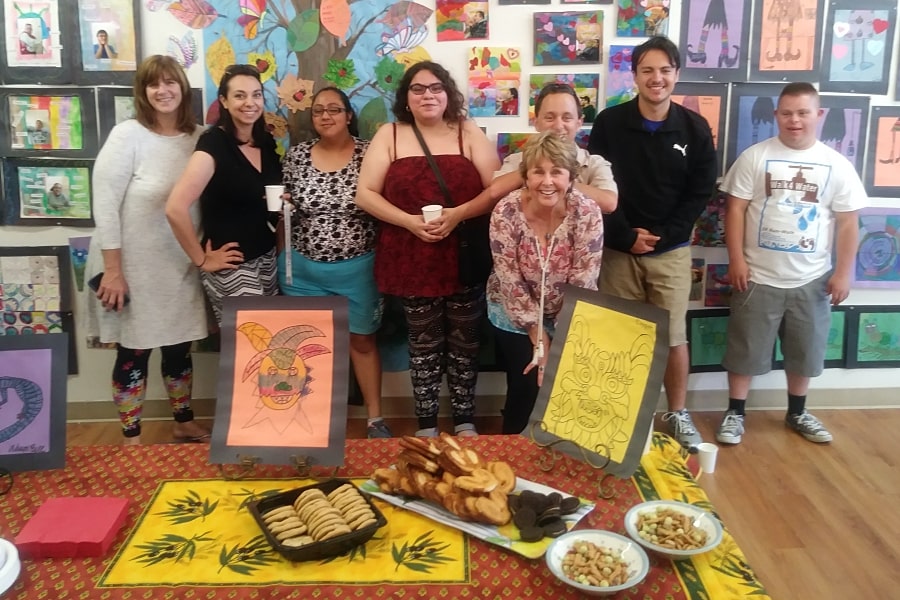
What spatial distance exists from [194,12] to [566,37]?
1.47 m

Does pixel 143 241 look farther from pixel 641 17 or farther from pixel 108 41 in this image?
pixel 641 17

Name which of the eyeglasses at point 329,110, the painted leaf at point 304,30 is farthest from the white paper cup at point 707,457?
the painted leaf at point 304,30

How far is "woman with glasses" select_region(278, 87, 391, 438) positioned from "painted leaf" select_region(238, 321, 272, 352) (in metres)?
1.21

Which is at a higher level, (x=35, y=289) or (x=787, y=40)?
(x=787, y=40)

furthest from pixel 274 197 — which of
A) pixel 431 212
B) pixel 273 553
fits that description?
pixel 273 553

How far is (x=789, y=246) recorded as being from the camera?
9.63 ft

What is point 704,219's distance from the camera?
10.4 ft

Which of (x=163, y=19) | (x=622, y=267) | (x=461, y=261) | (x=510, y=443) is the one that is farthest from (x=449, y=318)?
(x=163, y=19)

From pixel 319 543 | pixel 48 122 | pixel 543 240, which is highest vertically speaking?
pixel 48 122

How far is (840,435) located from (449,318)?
175 centimetres

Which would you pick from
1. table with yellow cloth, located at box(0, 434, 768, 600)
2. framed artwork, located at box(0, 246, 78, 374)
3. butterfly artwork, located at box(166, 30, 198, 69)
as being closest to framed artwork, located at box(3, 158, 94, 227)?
framed artwork, located at box(0, 246, 78, 374)

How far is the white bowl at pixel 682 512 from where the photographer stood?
118 centimetres

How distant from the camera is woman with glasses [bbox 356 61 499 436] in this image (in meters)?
2.58

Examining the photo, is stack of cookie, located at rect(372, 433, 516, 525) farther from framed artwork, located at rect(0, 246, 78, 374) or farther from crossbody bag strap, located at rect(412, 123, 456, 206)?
framed artwork, located at rect(0, 246, 78, 374)
